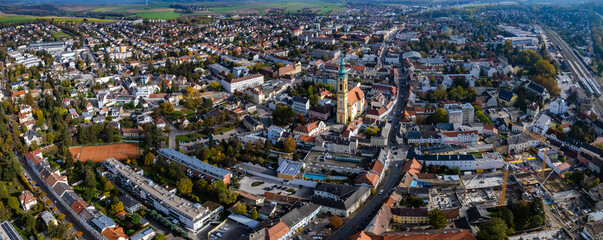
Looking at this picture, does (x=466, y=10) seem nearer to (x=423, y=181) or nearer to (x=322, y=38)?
(x=322, y=38)

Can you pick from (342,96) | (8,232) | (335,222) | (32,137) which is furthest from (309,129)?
(32,137)

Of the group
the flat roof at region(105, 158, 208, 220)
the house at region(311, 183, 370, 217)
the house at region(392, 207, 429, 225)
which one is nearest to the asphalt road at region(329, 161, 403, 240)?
the house at region(311, 183, 370, 217)

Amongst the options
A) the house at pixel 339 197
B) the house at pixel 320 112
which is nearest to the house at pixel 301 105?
the house at pixel 320 112

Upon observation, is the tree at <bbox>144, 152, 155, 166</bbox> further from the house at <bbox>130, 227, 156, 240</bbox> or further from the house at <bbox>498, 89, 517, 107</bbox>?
the house at <bbox>498, 89, 517, 107</bbox>

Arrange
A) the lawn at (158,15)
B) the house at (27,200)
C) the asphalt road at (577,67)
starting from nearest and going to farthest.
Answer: the house at (27,200) < the asphalt road at (577,67) < the lawn at (158,15)

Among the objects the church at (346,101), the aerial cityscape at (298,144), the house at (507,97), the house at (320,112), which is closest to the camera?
the aerial cityscape at (298,144)

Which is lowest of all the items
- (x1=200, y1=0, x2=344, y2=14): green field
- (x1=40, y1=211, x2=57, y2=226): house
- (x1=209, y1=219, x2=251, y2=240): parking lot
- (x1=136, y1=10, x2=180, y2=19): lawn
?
(x1=209, y1=219, x2=251, y2=240): parking lot

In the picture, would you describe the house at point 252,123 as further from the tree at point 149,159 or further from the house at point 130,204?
the house at point 130,204

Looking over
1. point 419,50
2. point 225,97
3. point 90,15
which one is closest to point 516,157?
point 225,97
